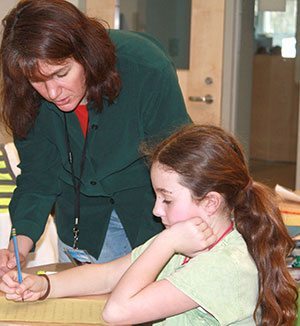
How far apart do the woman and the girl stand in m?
0.33

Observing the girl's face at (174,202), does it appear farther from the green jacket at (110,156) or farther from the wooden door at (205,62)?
the wooden door at (205,62)

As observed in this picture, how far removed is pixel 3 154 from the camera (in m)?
3.49

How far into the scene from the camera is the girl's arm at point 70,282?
2080 millimetres

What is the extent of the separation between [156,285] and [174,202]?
0.71 feet

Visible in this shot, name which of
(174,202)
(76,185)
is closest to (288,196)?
(76,185)

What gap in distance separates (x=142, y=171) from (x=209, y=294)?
0.71 m

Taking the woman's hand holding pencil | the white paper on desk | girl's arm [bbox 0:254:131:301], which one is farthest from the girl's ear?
the white paper on desk

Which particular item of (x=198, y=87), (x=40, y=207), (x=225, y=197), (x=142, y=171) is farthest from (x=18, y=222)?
(x=198, y=87)

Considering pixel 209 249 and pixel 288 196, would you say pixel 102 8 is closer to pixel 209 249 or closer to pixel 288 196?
pixel 288 196

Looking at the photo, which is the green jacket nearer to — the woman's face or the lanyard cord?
the lanyard cord

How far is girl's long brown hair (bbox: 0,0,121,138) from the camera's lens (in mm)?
2072

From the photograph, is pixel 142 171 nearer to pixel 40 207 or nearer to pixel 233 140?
pixel 40 207

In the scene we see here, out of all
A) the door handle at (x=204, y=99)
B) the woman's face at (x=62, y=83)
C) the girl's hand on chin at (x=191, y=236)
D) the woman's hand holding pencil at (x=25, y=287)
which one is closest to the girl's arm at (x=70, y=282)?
the woman's hand holding pencil at (x=25, y=287)

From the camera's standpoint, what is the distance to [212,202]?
1.96 m
